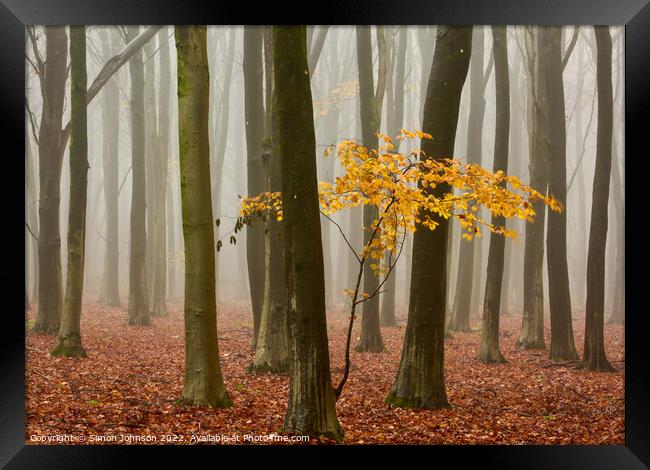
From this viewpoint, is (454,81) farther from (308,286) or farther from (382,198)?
(308,286)

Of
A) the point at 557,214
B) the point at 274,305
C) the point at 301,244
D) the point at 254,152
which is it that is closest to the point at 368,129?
the point at 254,152

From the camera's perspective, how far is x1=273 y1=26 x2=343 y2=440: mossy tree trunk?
18.7ft

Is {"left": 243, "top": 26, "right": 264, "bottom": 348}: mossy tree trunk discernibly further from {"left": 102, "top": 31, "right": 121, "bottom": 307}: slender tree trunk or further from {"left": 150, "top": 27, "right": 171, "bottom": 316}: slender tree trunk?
{"left": 102, "top": 31, "right": 121, "bottom": 307}: slender tree trunk

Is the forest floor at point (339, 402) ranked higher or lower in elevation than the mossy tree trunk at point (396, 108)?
lower

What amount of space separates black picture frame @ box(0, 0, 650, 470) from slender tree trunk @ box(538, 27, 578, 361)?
5082 millimetres

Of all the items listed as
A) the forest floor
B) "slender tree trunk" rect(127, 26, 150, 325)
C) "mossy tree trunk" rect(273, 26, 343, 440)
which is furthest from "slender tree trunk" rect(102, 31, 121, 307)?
"mossy tree trunk" rect(273, 26, 343, 440)

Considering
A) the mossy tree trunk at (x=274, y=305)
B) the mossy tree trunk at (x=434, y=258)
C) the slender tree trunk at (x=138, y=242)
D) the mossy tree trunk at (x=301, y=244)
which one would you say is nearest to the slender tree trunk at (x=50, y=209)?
the slender tree trunk at (x=138, y=242)

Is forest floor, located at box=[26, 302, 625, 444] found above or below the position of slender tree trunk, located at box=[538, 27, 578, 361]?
below

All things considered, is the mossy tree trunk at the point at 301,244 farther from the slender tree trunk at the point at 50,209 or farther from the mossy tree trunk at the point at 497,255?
the slender tree trunk at the point at 50,209

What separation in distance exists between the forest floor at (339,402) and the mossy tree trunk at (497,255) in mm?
400

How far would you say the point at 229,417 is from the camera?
686 centimetres

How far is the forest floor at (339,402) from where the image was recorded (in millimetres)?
6750

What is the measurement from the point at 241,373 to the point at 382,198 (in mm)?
3973
